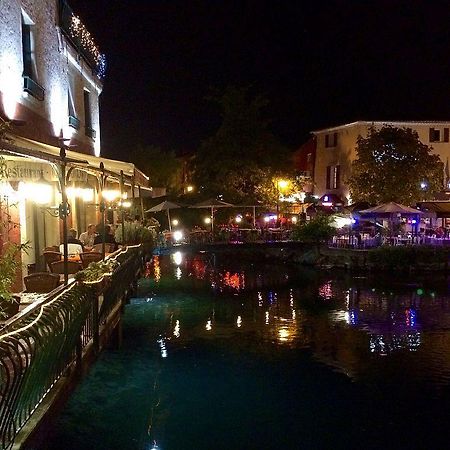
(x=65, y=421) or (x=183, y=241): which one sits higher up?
(x=183, y=241)

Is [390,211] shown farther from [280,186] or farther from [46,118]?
[46,118]

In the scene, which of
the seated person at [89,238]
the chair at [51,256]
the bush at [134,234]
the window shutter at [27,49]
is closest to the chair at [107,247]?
the seated person at [89,238]

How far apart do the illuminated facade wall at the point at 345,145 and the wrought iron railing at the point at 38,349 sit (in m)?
40.6

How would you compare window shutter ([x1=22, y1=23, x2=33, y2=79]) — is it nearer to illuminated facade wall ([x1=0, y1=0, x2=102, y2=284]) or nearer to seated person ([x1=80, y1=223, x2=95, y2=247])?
illuminated facade wall ([x1=0, y1=0, x2=102, y2=284])

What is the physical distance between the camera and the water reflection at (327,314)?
687 inches

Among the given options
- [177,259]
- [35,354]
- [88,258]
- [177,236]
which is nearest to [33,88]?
[88,258]

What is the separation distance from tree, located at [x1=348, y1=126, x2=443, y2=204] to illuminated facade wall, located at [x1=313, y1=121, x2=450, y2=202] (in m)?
4.88

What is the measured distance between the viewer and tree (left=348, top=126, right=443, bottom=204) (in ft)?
132

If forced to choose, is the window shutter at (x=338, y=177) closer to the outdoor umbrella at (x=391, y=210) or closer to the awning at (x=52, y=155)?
the outdoor umbrella at (x=391, y=210)

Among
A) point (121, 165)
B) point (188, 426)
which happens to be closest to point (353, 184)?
point (121, 165)

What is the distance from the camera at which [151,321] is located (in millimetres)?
20531

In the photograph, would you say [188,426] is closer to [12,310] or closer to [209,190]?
[12,310]

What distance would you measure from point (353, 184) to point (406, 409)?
31.3 m

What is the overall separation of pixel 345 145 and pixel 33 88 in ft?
122
